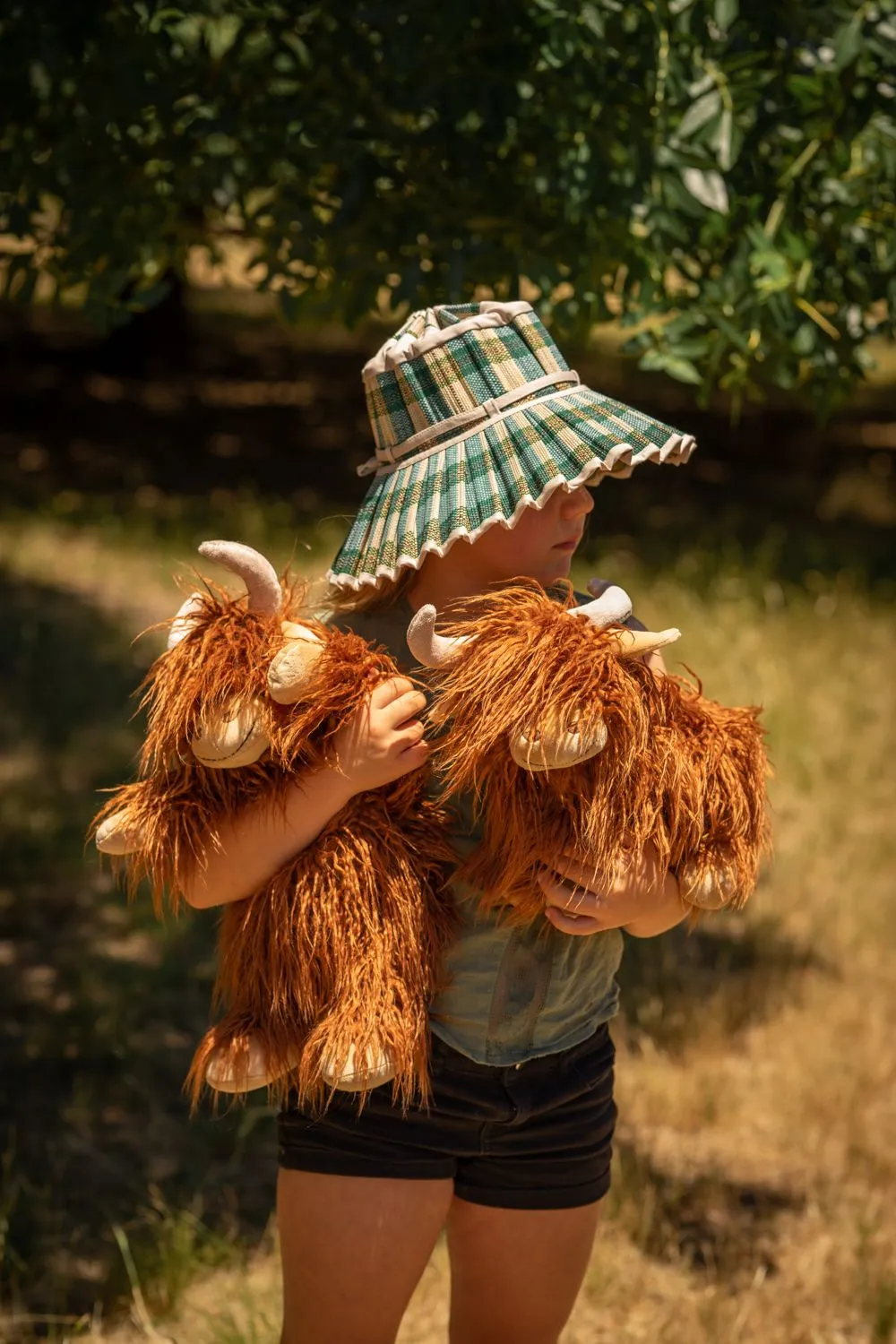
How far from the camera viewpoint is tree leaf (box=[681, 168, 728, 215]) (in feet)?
8.43

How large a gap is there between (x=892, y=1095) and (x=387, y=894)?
244cm

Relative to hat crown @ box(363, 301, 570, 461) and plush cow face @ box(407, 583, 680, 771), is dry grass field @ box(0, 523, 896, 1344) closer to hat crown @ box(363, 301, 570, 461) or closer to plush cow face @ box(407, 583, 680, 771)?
plush cow face @ box(407, 583, 680, 771)

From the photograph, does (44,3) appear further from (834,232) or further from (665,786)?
(665,786)

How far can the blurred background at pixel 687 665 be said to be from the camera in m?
2.60

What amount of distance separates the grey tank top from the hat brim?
0.37 ft

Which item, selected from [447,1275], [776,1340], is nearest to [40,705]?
[447,1275]

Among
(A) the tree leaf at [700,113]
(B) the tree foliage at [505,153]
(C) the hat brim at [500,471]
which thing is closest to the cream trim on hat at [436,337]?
(C) the hat brim at [500,471]

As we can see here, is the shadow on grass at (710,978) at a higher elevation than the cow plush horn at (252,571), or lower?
lower

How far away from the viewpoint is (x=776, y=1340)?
2.90 meters

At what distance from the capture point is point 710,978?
14.8 ft

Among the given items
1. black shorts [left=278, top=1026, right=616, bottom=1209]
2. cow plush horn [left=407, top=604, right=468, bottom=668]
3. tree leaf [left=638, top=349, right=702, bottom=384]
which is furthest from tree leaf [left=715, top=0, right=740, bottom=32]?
black shorts [left=278, top=1026, right=616, bottom=1209]

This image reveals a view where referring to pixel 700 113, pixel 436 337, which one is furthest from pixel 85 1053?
pixel 700 113

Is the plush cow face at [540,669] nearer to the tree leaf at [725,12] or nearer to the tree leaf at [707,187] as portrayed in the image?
the tree leaf at [707,187]

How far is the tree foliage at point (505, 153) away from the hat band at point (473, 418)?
67 centimetres
